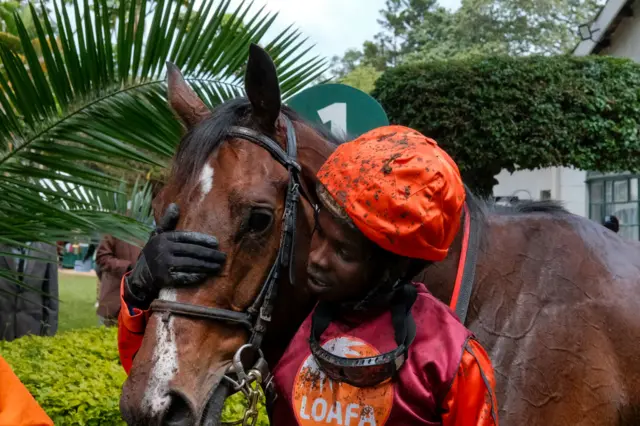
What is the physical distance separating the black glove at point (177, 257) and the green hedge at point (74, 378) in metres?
1.80

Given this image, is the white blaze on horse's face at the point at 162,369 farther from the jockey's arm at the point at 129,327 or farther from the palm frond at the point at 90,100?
the palm frond at the point at 90,100

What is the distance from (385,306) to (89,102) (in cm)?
192

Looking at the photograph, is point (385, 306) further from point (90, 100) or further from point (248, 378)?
point (90, 100)

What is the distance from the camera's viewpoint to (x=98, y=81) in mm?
2828

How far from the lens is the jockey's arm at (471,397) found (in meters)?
1.46

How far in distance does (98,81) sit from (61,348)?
7.54 ft

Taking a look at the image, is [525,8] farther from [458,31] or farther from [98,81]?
[98,81]

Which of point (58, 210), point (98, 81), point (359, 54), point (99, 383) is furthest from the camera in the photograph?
point (359, 54)

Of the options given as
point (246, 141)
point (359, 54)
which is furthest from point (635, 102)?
point (359, 54)

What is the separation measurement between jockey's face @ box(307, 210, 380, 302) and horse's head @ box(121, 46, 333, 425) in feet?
0.57

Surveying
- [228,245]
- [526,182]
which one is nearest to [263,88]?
[228,245]

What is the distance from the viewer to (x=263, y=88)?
1857 mm

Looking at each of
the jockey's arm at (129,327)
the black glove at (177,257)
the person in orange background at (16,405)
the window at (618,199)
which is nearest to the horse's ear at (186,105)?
the black glove at (177,257)

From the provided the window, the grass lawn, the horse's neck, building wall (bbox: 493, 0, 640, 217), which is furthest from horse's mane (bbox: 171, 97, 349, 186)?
the window
